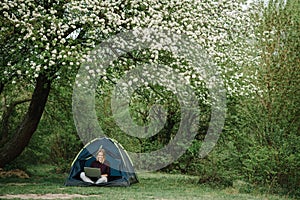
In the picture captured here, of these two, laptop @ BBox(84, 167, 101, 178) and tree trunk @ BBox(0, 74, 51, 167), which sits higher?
tree trunk @ BBox(0, 74, 51, 167)

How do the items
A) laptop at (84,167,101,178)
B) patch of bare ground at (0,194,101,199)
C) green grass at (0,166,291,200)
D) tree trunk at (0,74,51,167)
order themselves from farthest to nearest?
1. tree trunk at (0,74,51,167)
2. laptop at (84,167,101,178)
3. green grass at (0,166,291,200)
4. patch of bare ground at (0,194,101,199)

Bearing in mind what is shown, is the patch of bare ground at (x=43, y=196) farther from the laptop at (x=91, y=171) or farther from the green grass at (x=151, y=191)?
the laptop at (x=91, y=171)

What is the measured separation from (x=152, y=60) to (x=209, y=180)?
453cm

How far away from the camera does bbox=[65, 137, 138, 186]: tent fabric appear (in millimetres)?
11742

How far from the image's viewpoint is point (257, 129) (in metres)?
11.6

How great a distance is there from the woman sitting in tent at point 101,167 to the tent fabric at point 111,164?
11cm

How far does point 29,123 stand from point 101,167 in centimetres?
235

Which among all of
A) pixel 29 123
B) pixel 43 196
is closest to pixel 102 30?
pixel 43 196

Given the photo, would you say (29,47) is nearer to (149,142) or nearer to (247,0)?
(247,0)

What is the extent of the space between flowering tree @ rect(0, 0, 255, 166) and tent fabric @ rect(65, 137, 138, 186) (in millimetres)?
2455

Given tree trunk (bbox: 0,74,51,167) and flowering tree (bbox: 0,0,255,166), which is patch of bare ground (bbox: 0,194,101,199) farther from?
tree trunk (bbox: 0,74,51,167)

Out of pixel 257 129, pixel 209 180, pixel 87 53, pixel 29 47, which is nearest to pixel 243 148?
pixel 257 129

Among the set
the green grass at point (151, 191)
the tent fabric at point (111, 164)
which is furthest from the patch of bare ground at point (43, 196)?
the tent fabric at point (111, 164)

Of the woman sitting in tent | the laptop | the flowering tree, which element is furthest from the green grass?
the flowering tree
